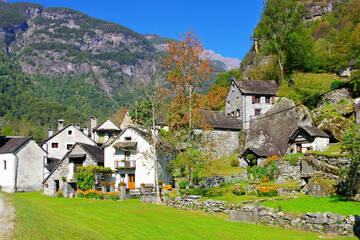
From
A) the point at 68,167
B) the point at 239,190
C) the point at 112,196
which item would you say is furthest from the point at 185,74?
the point at 68,167

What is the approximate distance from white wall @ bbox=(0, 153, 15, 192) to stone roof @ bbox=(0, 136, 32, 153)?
84 cm

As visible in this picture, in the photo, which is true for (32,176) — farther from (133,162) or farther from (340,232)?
(340,232)

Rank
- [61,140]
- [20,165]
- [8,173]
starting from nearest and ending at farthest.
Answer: [8,173], [20,165], [61,140]

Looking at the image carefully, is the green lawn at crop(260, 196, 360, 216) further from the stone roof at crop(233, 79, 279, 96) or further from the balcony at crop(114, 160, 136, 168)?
the stone roof at crop(233, 79, 279, 96)

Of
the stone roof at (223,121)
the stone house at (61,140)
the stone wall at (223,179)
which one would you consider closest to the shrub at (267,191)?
the stone wall at (223,179)

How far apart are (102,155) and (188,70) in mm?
23102

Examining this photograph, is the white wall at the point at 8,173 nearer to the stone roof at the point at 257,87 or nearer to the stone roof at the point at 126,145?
the stone roof at the point at 126,145

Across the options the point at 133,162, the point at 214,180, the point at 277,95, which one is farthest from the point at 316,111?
the point at 133,162

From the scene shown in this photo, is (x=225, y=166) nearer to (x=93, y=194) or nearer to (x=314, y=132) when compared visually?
(x=314, y=132)

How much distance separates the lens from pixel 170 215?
2309 cm

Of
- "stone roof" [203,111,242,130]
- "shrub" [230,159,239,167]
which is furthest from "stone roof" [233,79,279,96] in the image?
"shrub" [230,159,239,167]

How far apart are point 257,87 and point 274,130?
12412 mm

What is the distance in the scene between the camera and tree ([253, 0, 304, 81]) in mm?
58719

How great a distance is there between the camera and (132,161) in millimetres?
44031
